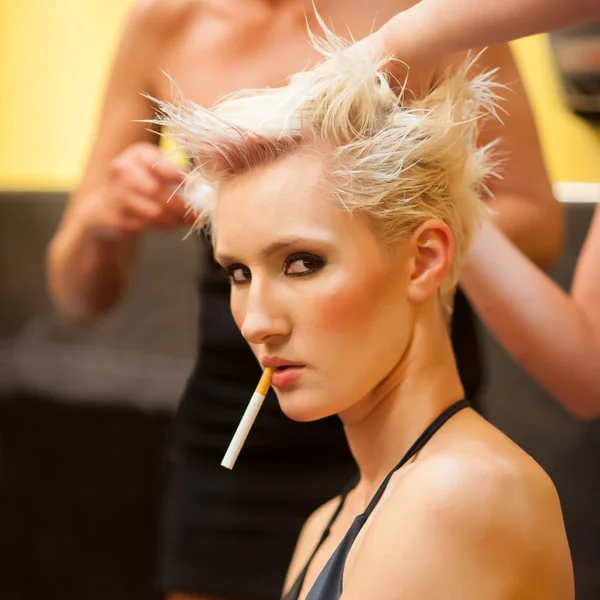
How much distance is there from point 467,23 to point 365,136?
113mm

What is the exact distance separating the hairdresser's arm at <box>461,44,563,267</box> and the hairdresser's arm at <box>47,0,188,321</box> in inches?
14.3

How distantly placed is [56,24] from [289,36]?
67cm

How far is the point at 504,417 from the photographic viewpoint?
2.78ft

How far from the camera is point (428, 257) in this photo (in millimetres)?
703

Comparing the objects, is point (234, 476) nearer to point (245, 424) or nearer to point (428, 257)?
point (245, 424)

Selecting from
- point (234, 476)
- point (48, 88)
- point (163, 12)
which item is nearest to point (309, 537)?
point (234, 476)

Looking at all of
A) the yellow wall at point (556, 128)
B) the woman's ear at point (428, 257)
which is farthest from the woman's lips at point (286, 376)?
the yellow wall at point (556, 128)

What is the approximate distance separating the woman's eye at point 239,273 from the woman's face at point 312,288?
0.02 meters

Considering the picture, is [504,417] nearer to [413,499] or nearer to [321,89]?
[413,499]

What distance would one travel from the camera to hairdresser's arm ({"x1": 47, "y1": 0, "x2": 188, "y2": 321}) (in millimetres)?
988

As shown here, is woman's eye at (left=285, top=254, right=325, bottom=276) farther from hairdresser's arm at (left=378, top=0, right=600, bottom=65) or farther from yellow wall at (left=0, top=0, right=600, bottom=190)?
yellow wall at (left=0, top=0, right=600, bottom=190)

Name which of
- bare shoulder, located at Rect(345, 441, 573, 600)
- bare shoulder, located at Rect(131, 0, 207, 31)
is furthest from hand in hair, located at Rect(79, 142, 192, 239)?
bare shoulder, located at Rect(345, 441, 573, 600)

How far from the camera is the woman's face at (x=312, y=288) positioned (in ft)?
2.22

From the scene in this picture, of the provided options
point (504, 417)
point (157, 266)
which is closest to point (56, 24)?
point (157, 266)
